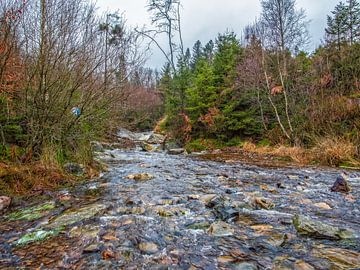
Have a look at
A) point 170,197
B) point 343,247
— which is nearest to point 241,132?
point 170,197

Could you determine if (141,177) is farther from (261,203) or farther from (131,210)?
(261,203)

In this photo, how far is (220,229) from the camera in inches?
124

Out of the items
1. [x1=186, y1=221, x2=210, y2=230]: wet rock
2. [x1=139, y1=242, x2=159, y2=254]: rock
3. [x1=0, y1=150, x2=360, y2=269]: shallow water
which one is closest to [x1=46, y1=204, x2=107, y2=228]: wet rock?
[x1=0, y1=150, x2=360, y2=269]: shallow water

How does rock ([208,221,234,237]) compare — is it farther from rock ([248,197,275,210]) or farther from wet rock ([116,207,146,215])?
wet rock ([116,207,146,215])

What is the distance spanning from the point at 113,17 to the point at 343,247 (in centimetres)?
635

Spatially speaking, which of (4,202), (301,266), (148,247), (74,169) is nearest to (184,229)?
(148,247)

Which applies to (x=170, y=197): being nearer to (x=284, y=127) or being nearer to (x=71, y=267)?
(x=71, y=267)

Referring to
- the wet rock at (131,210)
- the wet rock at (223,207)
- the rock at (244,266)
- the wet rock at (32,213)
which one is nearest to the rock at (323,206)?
the wet rock at (223,207)

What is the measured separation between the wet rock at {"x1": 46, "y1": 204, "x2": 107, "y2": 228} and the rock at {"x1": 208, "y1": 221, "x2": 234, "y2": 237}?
1570mm

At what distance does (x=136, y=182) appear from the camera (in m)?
5.95

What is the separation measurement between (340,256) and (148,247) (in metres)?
1.75

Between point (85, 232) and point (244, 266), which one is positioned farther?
point (85, 232)

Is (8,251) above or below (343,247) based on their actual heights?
above

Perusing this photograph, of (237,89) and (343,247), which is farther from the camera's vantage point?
(237,89)
